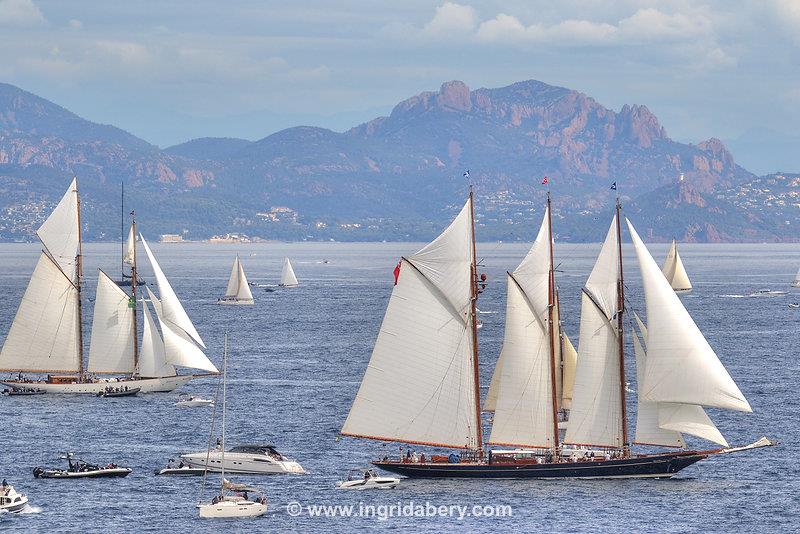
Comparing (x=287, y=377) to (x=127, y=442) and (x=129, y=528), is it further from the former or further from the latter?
(x=129, y=528)

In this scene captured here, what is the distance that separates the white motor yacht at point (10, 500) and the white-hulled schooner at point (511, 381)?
17.3 meters

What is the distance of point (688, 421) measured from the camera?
7594 centimetres

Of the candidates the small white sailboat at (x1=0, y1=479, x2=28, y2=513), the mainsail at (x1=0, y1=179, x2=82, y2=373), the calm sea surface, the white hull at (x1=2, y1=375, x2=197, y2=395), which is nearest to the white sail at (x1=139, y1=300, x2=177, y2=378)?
the white hull at (x1=2, y1=375, x2=197, y2=395)

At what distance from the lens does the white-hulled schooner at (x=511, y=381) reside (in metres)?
76.9

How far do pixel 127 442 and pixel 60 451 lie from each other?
456cm

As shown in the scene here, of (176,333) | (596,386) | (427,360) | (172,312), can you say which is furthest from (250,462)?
(176,333)

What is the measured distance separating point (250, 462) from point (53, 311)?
42331 mm

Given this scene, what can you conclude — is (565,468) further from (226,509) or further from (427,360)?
(226,509)

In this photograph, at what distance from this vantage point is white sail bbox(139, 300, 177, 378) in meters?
118

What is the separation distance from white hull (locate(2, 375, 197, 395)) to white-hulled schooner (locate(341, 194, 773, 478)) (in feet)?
145

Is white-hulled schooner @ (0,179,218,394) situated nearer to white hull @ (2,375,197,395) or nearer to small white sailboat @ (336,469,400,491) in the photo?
white hull @ (2,375,197,395)

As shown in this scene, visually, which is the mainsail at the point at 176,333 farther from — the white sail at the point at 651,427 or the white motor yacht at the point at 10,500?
the white sail at the point at 651,427

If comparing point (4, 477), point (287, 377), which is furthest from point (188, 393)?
point (4, 477)

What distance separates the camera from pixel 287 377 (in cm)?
13100
